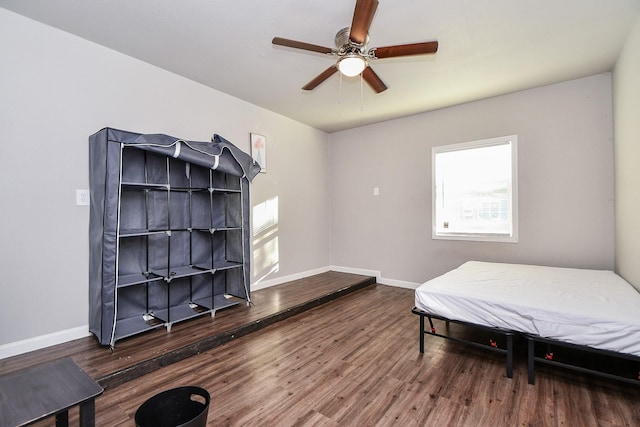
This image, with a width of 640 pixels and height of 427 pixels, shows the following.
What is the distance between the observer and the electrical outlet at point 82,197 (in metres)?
2.67

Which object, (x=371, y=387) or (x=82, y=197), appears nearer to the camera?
(x=371, y=387)

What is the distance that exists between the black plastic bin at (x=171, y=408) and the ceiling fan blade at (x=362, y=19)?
7.60 ft

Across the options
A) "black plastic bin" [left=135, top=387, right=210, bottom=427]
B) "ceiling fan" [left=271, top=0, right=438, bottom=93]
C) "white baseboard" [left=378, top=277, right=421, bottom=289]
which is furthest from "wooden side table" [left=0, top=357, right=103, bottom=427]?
"white baseboard" [left=378, top=277, right=421, bottom=289]

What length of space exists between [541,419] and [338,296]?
8.75 ft

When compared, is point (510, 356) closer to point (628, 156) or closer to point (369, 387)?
point (369, 387)

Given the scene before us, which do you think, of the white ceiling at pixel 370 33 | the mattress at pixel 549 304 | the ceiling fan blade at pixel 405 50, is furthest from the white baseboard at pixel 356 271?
the ceiling fan blade at pixel 405 50

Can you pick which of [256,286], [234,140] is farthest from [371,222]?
[234,140]

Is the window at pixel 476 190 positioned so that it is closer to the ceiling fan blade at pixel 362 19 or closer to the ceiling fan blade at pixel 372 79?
the ceiling fan blade at pixel 372 79

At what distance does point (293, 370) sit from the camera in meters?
2.35

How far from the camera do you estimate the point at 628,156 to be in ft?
9.04

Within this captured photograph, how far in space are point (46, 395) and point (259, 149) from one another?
3.54 metres

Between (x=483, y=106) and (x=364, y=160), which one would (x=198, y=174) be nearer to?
(x=364, y=160)

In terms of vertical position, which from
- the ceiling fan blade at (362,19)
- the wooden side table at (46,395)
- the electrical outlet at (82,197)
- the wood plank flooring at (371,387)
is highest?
the ceiling fan blade at (362,19)

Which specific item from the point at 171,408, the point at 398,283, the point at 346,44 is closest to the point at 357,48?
the point at 346,44
